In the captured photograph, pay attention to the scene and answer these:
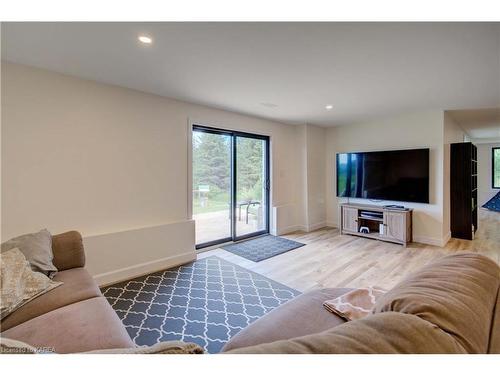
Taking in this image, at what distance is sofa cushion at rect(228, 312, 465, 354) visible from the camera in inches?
21.4

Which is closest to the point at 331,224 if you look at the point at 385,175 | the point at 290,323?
the point at 385,175

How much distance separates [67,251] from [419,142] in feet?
16.6

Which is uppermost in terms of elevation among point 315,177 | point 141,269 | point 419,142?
point 419,142

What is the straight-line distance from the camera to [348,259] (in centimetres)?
339

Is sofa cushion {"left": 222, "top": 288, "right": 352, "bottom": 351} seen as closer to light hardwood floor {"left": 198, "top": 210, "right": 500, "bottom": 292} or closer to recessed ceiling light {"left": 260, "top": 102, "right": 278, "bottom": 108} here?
light hardwood floor {"left": 198, "top": 210, "right": 500, "bottom": 292}

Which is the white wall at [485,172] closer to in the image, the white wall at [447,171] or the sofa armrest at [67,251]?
the white wall at [447,171]

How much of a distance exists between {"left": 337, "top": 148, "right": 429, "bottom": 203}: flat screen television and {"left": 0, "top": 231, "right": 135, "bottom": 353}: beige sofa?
4.44 meters

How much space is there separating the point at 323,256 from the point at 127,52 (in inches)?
133

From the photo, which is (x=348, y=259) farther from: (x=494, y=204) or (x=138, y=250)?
(x=494, y=204)

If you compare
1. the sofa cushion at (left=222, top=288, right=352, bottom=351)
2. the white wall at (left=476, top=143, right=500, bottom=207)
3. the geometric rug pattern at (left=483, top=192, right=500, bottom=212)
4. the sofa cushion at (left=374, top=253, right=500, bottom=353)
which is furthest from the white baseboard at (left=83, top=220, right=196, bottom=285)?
the white wall at (left=476, top=143, right=500, bottom=207)

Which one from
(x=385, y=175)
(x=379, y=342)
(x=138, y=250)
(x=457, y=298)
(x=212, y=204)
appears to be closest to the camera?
(x=379, y=342)
